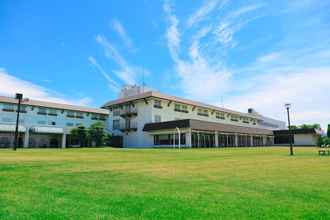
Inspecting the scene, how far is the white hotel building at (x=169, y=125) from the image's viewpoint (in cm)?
3809

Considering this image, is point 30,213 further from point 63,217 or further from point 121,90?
point 121,90

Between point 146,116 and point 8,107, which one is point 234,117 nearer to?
point 146,116

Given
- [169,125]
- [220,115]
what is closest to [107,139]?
[169,125]

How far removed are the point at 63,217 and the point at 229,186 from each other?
4625mm

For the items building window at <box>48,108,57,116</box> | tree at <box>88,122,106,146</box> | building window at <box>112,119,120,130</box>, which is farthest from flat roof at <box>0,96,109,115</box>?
tree at <box>88,122,106,146</box>

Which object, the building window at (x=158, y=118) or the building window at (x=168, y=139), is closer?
the building window at (x=168, y=139)

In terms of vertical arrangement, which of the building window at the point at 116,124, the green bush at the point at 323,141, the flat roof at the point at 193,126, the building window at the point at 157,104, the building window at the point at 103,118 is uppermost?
the building window at the point at 157,104

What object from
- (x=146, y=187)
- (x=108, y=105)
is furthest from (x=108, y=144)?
(x=146, y=187)

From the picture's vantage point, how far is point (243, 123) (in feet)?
210

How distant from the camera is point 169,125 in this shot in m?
37.9

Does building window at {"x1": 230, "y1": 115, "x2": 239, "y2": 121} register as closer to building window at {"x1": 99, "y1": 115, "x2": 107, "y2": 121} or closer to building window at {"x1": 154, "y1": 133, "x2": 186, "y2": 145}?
building window at {"x1": 154, "y1": 133, "x2": 186, "y2": 145}

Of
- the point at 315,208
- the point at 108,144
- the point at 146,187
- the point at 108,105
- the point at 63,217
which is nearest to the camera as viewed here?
the point at 63,217

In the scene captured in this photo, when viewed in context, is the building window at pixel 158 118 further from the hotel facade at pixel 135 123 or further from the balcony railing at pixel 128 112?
the balcony railing at pixel 128 112

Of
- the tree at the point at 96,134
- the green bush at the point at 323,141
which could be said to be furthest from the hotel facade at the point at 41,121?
the green bush at the point at 323,141
